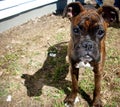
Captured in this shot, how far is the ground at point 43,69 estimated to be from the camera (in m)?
4.88

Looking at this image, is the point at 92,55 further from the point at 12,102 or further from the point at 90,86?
the point at 12,102

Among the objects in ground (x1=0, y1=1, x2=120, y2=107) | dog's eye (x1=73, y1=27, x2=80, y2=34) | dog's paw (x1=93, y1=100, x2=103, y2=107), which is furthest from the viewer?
ground (x1=0, y1=1, x2=120, y2=107)

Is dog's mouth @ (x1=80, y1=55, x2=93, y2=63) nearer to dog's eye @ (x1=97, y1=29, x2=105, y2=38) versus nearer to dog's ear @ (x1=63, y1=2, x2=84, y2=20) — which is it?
dog's eye @ (x1=97, y1=29, x2=105, y2=38)

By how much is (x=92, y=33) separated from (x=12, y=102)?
1937 mm

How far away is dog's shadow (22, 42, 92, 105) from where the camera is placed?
16.6 feet

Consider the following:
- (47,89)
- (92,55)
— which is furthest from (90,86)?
(92,55)

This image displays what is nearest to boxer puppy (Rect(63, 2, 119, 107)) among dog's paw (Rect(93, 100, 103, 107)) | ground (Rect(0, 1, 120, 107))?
dog's paw (Rect(93, 100, 103, 107))

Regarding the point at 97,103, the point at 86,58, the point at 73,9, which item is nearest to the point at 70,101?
the point at 97,103

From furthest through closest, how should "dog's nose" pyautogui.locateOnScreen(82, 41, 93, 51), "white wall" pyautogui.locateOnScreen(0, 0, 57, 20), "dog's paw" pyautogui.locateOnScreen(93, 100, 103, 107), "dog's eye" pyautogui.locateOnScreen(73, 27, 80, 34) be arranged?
"white wall" pyautogui.locateOnScreen(0, 0, 57, 20) → "dog's paw" pyautogui.locateOnScreen(93, 100, 103, 107) → "dog's eye" pyautogui.locateOnScreen(73, 27, 80, 34) → "dog's nose" pyautogui.locateOnScreen(82, 41, 93, 51)

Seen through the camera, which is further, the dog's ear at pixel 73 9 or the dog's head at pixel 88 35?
the dog's ear at pixel 73 9

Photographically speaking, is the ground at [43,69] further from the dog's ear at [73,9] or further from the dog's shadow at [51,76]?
the dog's ear at [73,9]

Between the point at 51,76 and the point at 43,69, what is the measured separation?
291 millimetres

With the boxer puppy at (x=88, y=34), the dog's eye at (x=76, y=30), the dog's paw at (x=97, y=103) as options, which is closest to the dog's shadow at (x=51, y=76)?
the dog's paw at (x=97, y=103)

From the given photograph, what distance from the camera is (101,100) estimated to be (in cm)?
479
